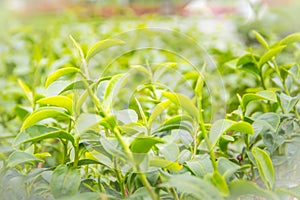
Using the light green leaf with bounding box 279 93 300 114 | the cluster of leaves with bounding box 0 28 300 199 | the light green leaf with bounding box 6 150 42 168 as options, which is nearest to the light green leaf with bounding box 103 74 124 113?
the cluster of leaves with bounding box 0 28 300 199

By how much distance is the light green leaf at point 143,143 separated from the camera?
0.46 m

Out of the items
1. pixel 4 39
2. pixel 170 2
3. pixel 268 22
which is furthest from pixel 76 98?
pixel 170 2

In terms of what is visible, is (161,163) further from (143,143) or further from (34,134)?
(34,134)

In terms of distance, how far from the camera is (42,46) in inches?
74.9

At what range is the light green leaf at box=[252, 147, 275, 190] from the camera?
1.67 feet

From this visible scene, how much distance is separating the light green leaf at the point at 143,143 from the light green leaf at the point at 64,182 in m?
0.07

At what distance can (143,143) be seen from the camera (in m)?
0.46

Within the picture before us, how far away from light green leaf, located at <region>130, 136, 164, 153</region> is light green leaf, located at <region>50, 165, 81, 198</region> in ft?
0.24

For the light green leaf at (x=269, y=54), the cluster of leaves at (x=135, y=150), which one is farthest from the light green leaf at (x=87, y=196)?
the light green leaf at (x=269, y=54)

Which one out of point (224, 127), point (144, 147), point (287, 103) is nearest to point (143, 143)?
point (144, 147)

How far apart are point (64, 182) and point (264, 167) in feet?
0.68

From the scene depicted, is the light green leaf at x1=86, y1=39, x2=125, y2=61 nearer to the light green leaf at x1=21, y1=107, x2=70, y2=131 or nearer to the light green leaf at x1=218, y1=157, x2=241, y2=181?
the light green leaf at x1=21, y1=107, x2=70, y2=131

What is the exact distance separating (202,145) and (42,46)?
1365mm

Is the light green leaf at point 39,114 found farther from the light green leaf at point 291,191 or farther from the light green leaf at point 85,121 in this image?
the light green leaf at point 291,191
